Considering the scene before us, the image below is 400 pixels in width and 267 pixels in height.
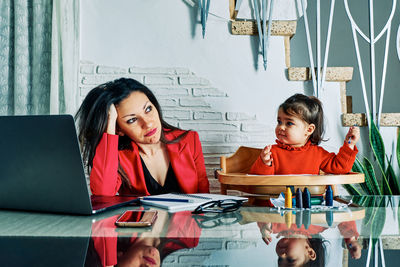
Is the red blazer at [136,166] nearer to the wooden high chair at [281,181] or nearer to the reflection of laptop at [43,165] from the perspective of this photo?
the wooden high chair at [281,181]

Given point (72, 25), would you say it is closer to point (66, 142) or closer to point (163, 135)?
point (163, 135)

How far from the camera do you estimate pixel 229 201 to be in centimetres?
104

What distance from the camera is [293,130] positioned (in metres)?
1.85

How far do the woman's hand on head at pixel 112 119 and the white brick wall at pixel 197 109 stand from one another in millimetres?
620

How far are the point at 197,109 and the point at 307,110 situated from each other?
0.75 metres

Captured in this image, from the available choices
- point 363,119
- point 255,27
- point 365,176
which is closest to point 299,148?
point 365,176

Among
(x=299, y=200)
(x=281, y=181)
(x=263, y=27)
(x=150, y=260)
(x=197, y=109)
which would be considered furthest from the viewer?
(x=197, y=109)

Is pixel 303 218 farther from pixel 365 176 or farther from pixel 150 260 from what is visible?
pixel 365 176

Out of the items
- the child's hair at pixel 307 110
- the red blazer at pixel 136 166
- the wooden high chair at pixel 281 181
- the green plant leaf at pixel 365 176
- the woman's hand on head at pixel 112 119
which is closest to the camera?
the wooden high chair at pixel 281 181

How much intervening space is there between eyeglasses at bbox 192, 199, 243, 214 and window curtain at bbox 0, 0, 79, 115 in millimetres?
1381

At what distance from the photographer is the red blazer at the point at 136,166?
1.64m

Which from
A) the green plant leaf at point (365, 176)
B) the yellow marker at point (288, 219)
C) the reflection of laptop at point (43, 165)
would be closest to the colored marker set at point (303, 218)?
the yellow marker at point (288, 219)

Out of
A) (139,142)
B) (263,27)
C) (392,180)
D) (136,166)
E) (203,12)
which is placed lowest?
(392,180)

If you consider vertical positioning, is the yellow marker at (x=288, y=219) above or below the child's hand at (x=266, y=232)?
below
